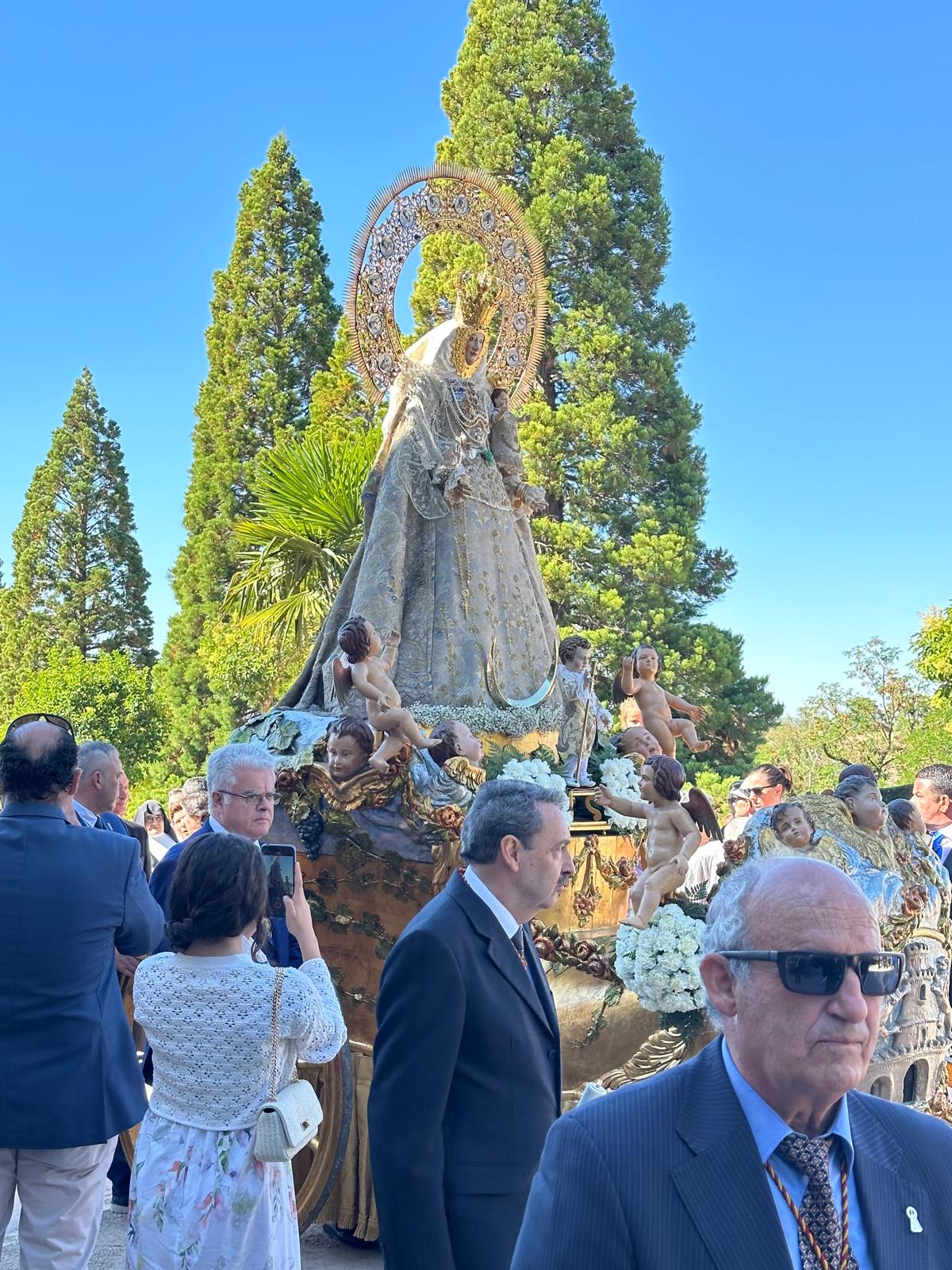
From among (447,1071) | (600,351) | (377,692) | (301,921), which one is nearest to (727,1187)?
(447,1071)

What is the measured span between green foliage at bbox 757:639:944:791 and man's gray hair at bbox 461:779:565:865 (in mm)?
19105

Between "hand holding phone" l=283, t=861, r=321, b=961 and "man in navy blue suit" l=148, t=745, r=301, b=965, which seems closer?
"hand holding phone" l=283, t=861, r=321, b=961

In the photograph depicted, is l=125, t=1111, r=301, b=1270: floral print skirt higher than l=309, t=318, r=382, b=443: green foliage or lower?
lower

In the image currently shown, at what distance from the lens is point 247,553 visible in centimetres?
2219

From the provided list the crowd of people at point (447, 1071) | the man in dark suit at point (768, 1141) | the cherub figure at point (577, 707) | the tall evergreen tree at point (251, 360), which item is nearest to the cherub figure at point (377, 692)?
the crowd of people at point (447, 1071)

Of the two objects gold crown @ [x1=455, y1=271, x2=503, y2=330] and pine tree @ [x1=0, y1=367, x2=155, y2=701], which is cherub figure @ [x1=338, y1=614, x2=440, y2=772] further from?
pine tree @ [x1=0, y1=367, x2=155, y2=701]

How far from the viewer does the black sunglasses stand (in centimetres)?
159

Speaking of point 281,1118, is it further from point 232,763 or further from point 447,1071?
point 232,763

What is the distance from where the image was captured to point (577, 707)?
878 cm

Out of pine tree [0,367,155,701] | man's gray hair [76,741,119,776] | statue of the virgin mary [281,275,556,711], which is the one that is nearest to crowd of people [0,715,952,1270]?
man's gray hair [76,741,119,776]

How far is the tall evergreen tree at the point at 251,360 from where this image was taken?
29.1 meters

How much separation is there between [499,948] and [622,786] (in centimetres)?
418

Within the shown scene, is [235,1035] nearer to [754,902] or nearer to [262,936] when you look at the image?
[262,936]

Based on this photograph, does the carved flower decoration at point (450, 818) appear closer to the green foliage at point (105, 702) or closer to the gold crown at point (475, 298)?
the gold crown at point (475, 298)
